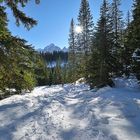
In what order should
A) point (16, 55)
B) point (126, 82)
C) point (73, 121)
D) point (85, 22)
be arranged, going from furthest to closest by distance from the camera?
point (85, 22) < point (126, 82) < point (16, 55) < point (73, 121)

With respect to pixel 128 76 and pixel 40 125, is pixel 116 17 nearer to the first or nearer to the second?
pixel 128 76

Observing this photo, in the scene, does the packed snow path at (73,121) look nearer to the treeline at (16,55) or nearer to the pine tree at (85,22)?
the treeline at (16,55)

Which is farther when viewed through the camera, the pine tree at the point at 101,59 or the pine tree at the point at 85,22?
the pine tree at the point at 85,22

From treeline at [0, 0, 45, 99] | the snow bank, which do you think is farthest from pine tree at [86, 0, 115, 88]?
treeline at [0, 0, 45, 99]

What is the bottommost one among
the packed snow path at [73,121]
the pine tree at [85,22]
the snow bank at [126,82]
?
the packed snow path at [73,121]

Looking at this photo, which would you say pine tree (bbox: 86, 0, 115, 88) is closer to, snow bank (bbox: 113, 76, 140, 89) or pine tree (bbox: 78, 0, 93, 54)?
snow bank (bbox: 113, 76, 140, 89)

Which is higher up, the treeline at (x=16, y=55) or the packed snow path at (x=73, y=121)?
the treeline at (x=16, y=55)

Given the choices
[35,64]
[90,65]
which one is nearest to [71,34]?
[90,65]

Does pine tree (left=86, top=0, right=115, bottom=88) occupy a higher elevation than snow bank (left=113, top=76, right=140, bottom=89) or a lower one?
higher

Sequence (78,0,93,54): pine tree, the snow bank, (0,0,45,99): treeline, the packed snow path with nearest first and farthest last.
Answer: the packed snow path → (0,0,45,99): treeline → the snow bank → (78,0,93,54): pine tree

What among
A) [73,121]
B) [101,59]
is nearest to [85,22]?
[101,59]

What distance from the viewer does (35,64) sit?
44.8ft

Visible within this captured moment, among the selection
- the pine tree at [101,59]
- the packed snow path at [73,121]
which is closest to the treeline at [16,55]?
the packed snow path at [73,121]

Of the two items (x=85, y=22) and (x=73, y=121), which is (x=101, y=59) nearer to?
(x=73, y=121)
